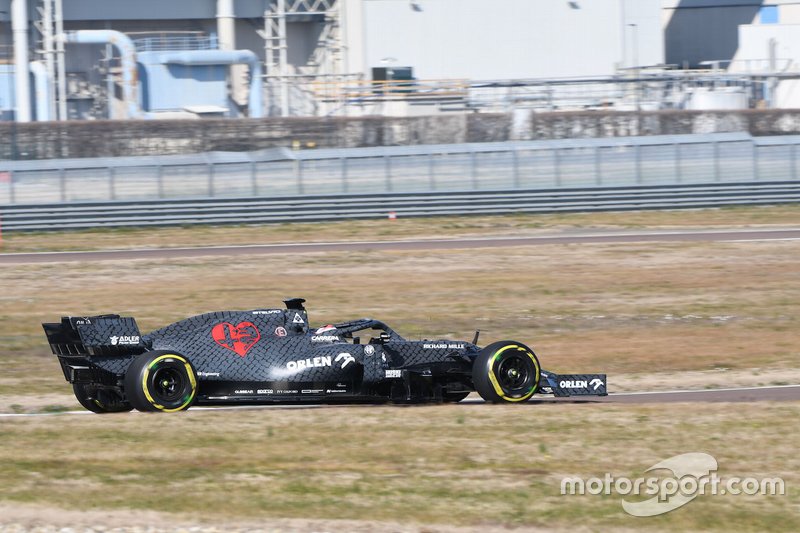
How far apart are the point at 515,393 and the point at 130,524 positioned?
5533 mm

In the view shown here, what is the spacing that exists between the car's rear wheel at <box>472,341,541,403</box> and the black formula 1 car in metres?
0.01

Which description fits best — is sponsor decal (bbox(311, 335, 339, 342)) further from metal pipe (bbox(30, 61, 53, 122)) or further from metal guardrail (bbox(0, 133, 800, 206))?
metal pipe (bbox(30, 61, 53, 122))

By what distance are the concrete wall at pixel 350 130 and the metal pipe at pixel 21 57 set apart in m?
8.81

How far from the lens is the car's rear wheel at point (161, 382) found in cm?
1232

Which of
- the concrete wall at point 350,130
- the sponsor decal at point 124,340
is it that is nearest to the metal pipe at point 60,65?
the concrete wall at point 350,130

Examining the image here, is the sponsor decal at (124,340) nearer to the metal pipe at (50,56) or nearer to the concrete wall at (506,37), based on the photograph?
the metal pipe at (50,56)

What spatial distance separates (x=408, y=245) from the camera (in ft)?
104

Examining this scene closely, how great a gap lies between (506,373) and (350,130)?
36446 millimetres

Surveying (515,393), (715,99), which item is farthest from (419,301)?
(715,99)

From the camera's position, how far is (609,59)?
2466 inches

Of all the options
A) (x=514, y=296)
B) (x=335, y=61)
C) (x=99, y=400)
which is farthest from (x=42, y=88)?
(x=99, y=400)

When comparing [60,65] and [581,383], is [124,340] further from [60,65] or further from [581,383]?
[60,65]

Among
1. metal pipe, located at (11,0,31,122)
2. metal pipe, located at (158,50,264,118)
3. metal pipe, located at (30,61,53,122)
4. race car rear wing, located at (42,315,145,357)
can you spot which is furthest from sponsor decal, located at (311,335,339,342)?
metal pipe, located at (158,50,264,118)
